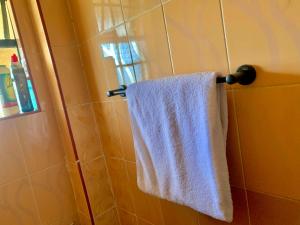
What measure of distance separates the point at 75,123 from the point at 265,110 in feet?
2.66

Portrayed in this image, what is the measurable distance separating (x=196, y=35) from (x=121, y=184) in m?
0.81

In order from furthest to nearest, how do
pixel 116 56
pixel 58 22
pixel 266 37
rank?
pixel 58 22 → pixel 116 56 → pixel 266 37

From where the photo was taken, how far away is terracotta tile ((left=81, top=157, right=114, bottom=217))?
3.81ft

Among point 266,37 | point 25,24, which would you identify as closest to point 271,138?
point 266,37

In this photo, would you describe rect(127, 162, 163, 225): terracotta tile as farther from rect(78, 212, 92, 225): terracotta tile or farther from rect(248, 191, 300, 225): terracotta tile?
rect(248, 191, 300, 225): terracotta tile

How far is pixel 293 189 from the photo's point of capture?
24.0 inches

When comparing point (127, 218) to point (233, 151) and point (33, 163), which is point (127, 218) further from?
point (233, 151)

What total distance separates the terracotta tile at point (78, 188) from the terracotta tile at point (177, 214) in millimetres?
391

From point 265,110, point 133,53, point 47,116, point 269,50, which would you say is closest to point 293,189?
point 265,110

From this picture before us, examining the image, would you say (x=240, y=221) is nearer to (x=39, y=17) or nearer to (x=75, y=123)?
(x=75, y=123)

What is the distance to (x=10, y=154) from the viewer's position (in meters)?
1.02

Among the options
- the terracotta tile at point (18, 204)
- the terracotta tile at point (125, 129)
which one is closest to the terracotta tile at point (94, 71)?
the terracotta tile at point (125, 129)

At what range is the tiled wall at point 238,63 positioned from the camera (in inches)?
21.7

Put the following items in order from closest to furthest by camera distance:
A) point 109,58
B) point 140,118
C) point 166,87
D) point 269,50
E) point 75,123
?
point 269,50, point 166,87, point 140,118, point 109,58, point 75,123
